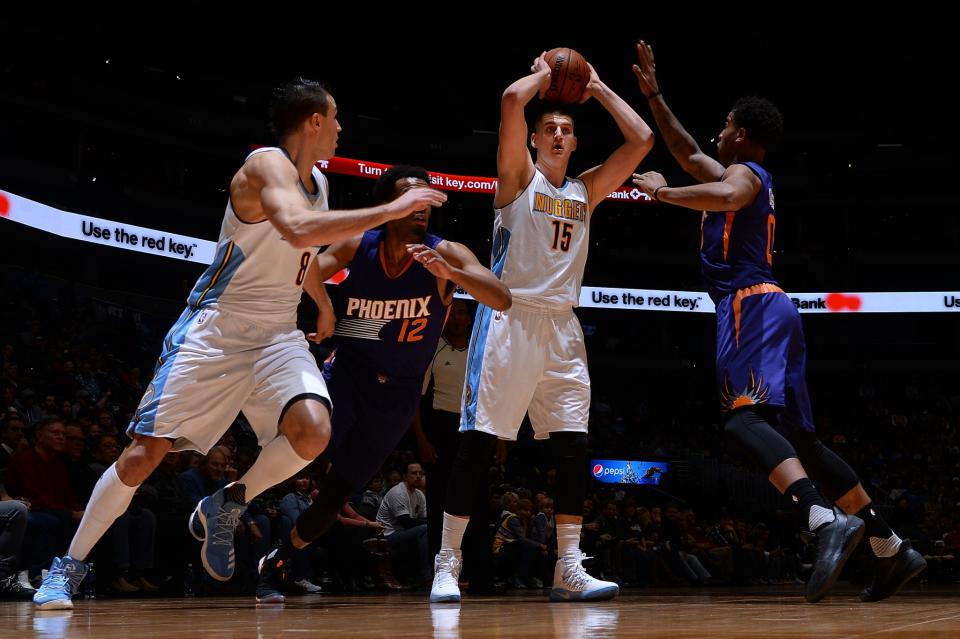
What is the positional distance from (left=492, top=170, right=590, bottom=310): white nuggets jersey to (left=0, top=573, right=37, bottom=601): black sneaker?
10.7 feet

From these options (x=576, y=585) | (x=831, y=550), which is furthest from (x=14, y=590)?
(x=831, y=550)

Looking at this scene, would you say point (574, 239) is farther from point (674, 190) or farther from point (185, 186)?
point (185, 186)

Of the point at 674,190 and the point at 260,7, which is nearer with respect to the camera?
the point at 674,190

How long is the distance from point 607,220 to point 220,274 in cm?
2645

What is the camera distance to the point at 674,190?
161 inches

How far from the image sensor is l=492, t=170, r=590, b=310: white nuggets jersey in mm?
4262

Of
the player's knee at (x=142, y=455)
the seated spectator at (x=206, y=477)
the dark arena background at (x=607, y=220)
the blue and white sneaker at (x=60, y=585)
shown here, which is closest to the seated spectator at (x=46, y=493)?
the seated spectator at (x=206, y=477)

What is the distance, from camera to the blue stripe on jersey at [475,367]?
416 centimetres

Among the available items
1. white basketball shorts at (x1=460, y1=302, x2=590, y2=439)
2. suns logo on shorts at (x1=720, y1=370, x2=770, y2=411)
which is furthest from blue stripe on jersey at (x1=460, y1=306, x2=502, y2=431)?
suns logo on shorts at (x1=720, y1=370, x2=770, y2=411)

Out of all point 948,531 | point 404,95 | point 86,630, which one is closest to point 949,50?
point 404,95

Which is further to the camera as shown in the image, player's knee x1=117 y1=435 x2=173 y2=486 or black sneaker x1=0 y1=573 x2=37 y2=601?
black sneaker x1=0 y1=573 x2=37 y2=601

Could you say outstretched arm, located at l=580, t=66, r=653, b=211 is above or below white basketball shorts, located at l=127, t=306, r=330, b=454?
above

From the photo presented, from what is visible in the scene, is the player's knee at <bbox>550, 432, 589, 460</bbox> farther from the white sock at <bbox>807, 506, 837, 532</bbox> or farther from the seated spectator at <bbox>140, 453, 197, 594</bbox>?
the seated spectator at <bbox>140, 453, 197, 594</bbox>

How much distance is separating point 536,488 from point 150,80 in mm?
14231
